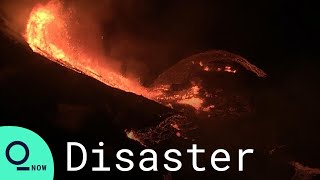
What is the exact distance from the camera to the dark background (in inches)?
201

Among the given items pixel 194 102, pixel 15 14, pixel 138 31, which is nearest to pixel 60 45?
pixel 15 14

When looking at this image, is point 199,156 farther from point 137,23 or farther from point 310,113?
point 137,23

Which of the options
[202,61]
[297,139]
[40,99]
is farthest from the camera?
[202,61]

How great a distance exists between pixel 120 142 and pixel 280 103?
229 centimetres

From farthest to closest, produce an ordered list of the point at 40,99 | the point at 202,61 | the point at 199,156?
1. the point at 202,61
2. the point at 199,156
3. the point at 40,99

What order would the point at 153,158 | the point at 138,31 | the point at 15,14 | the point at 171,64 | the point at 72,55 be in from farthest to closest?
the point at 138,31
the point at 171,64
the point at 72,55
the point at 15,14
the point at 153,158

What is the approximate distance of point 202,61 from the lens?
650cm

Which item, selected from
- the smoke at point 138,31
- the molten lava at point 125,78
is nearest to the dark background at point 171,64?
the smoke at point 138,31

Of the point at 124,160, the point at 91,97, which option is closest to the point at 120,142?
the point at 124,160

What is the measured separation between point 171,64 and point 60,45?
5.01ft

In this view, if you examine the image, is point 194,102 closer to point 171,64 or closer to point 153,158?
point 171,64

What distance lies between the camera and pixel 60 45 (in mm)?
6129

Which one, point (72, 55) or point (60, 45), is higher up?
point (60, 45)

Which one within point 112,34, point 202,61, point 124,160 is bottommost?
point 124,160
